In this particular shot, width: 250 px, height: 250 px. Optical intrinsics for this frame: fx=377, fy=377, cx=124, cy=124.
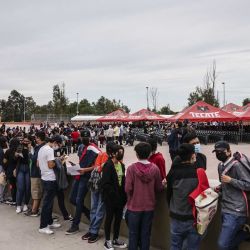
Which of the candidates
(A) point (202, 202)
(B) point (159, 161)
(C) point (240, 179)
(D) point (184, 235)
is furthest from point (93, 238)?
(C) point (240, 179)

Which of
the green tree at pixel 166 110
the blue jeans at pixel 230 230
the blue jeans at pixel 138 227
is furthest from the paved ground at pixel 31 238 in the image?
the green tree at pixel 166 110

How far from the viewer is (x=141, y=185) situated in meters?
4.81

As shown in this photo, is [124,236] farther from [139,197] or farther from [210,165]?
[210,165]

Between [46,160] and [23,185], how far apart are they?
1.86 metres

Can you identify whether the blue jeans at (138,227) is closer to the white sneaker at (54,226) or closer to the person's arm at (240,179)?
the person's arm at (240,179)

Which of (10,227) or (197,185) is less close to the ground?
(197,185)

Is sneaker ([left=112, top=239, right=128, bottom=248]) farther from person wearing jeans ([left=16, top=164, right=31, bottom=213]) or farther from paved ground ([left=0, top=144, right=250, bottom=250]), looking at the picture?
person wearing jeans ([left=16, top=164, right=31, bottom=213])

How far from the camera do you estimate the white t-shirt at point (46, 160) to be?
6.55 m

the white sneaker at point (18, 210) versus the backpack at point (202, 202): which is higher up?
the backpack at point (202, 202)

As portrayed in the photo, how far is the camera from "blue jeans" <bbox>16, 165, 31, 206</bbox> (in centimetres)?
809

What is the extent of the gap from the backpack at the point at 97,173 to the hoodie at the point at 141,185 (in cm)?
113

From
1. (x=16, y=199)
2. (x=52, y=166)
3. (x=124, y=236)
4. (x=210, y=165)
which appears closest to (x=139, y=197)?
(x=124, y=236)

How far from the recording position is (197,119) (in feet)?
79.8

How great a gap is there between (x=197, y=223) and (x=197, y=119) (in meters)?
20.7
